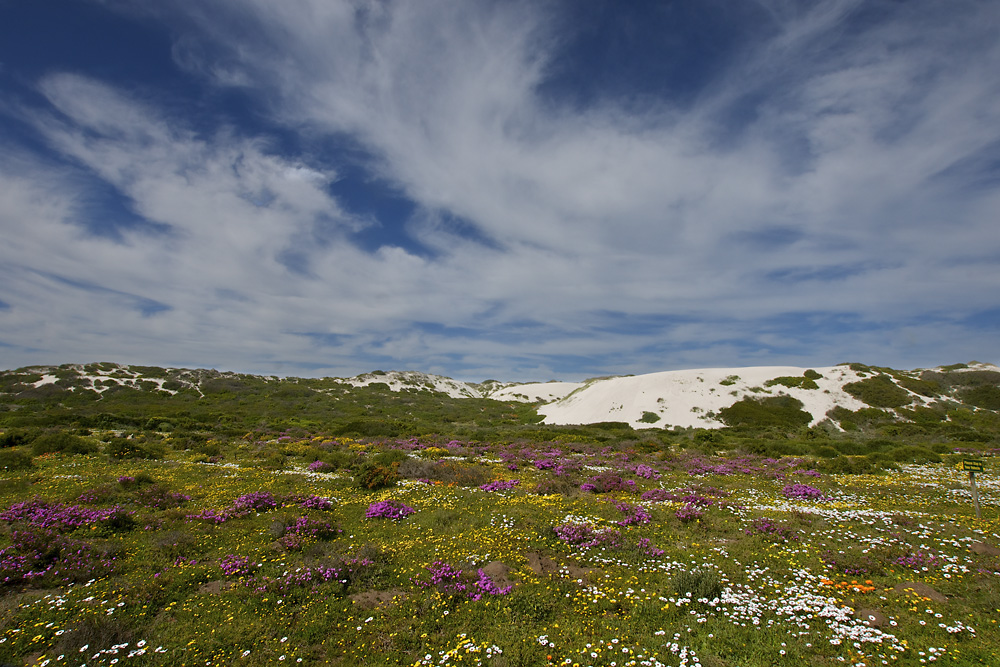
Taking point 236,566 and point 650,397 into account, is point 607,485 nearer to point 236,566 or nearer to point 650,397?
point 236,566

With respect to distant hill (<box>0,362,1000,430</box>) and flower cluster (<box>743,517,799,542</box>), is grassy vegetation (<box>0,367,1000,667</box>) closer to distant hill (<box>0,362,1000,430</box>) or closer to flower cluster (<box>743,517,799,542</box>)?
flower cluster (<box>743,517,799,542</box>)

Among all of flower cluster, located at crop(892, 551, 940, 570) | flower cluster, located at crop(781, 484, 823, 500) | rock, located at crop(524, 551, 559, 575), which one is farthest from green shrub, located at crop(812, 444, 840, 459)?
rock, located at crop(524, 551, 559, 575)

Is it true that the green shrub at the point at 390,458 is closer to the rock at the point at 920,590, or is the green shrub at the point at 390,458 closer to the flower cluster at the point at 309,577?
the flower cluster at the point at 309,577

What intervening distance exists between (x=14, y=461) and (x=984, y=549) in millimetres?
39181

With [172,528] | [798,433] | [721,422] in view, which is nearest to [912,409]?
[798,433]

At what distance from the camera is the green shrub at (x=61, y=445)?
1011 inches

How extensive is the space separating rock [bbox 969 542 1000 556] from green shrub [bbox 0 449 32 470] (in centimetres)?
3826

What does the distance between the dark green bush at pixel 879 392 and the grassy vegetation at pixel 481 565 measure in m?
37.0

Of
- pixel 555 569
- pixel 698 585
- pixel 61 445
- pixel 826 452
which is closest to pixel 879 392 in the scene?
pixel 826 452

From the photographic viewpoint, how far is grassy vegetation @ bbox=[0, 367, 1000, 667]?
27.5 ft

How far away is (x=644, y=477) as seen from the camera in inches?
1006

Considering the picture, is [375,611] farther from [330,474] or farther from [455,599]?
[330,474]

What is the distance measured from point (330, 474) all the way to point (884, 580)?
78.9 ft

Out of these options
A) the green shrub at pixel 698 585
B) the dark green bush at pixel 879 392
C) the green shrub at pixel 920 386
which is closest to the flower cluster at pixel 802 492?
the green shrub at pixel 698 585
